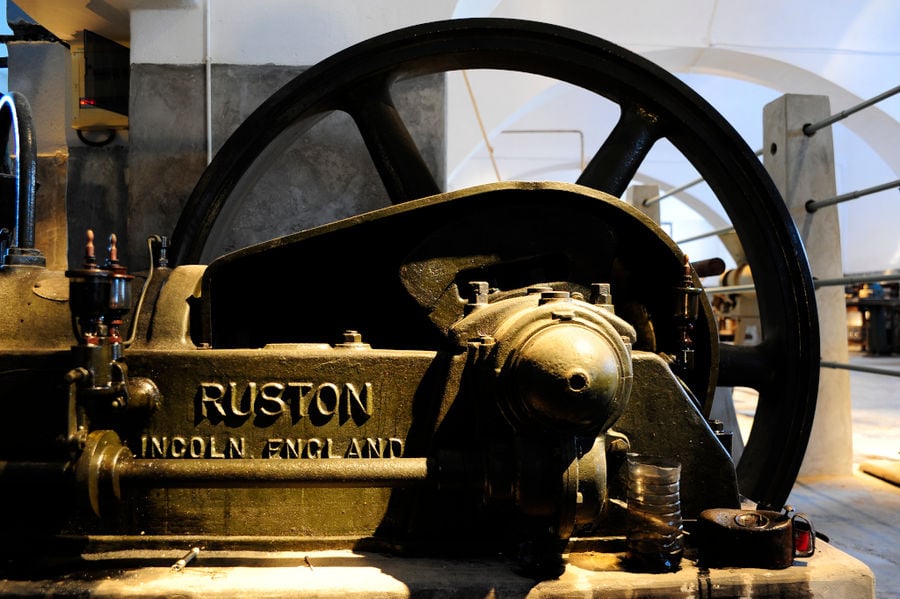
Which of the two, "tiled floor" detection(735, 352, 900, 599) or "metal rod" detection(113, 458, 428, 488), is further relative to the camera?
"tiled floor" detection(735, 352, 900, 599)

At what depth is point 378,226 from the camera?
1549mm

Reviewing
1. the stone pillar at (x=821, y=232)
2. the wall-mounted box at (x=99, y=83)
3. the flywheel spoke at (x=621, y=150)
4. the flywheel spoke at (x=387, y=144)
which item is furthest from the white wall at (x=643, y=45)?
the stone pillar at (x=821, y=232)

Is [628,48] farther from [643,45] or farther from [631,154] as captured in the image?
[631,154]

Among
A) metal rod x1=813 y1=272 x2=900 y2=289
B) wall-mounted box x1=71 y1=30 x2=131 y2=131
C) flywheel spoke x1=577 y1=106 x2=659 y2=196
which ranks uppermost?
wall-mounted box x1=71 y1=30 x2=131 y2=131

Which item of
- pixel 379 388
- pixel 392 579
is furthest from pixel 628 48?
pixel 392 579

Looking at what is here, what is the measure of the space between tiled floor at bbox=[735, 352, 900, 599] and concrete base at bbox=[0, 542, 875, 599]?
991 millimetres

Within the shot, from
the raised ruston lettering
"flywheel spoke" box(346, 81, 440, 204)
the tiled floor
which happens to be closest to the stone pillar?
the tiled floor

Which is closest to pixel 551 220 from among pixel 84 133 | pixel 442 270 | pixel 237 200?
pixel 442 270

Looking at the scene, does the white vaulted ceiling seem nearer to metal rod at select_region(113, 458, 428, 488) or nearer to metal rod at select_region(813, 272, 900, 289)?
metal rod at select_region(813, 272, 900, 289)

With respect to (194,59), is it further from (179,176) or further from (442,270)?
(442,270)

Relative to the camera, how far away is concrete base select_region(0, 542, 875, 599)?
50.2 inches

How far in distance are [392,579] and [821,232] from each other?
2.91 m

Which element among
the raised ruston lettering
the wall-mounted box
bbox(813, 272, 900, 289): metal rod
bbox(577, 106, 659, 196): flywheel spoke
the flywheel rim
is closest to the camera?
the raised ruston lettering

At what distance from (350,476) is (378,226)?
559mm
